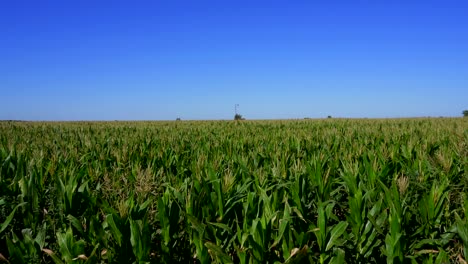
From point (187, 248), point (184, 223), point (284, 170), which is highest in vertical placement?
point (284, 170)

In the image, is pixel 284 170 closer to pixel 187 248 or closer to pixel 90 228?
pixel 187 248

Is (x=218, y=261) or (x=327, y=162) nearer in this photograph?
(x=218, y=261)

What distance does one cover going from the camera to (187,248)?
2555 millimetres

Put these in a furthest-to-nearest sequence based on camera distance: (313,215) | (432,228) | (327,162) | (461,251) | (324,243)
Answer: (327,162)
(313,215)
(432,228)
(461,251)
(324,243)

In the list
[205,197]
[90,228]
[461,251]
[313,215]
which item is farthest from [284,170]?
[90,228]

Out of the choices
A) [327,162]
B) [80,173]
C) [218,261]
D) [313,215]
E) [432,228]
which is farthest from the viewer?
[327,162]

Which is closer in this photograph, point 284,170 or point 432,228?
point 432,228

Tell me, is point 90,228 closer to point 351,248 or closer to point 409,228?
point 351,248

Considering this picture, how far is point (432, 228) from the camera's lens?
273cm

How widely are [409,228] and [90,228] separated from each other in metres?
2.46

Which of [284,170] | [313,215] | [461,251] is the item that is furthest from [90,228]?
[461,251]

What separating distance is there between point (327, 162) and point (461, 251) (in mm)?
2219

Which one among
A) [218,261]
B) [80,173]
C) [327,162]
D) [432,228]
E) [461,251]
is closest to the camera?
[218,261]

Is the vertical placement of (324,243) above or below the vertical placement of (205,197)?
below
